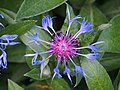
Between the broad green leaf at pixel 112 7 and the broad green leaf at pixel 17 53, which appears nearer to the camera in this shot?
the broad green leaf at pixel 17 53

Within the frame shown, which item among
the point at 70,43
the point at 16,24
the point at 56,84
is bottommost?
the point at 56,84

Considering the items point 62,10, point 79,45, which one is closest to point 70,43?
point 79,45

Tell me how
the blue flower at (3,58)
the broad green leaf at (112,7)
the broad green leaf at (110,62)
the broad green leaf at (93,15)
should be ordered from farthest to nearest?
1. the broad green leaf at (112,7)
2. the broad green leaf at (93,15)
3. the broad green leaf at (110,62)
4. the blue flower at (3,58)

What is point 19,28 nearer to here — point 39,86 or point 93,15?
point 39,86

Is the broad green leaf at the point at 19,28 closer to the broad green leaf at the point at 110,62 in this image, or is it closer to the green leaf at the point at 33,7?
the green leaf at the point at 33,7

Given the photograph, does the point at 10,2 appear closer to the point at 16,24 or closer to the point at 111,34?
the point at 16,24

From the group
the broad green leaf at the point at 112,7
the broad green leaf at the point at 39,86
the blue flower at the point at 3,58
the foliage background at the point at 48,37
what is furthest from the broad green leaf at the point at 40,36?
the broad green leaf at the point at 112,7
